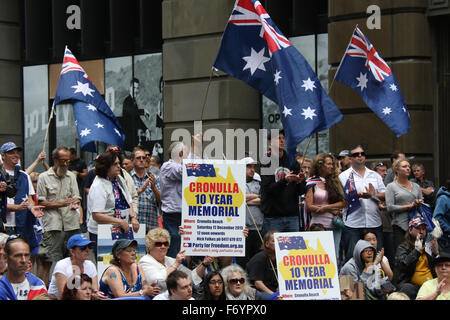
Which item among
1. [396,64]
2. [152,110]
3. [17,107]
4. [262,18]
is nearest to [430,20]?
[396,64]

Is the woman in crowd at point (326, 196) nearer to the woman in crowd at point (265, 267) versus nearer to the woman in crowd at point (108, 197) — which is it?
the woman in crowd at point (265, 267)

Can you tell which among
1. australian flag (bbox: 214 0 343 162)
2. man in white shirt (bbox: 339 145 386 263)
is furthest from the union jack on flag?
australian flag (bbox: 214 0 343 162)

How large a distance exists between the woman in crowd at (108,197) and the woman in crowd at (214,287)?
1.84m

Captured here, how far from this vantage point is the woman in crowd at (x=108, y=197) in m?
10.5

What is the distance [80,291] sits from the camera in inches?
309

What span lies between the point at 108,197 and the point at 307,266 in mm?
2758

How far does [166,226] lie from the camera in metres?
11.6

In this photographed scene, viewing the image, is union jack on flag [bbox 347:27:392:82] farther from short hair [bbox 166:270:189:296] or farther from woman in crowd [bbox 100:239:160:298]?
short hair [bbox 166:270:189:296]

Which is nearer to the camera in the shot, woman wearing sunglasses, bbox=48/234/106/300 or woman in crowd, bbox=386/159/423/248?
woman wearing sunglasses, bbox=48/234/106/300

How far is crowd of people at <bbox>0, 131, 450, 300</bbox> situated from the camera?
354 inches

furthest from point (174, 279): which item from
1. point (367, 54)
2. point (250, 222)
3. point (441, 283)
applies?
point (367, 54)

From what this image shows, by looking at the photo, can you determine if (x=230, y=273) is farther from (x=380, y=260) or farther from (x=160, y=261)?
(x=380, y=260)

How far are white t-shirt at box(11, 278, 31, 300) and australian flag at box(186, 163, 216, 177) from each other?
236cm

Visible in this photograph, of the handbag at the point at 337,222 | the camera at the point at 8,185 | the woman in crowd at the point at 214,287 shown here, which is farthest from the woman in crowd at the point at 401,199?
the camera at the point at 8,185
